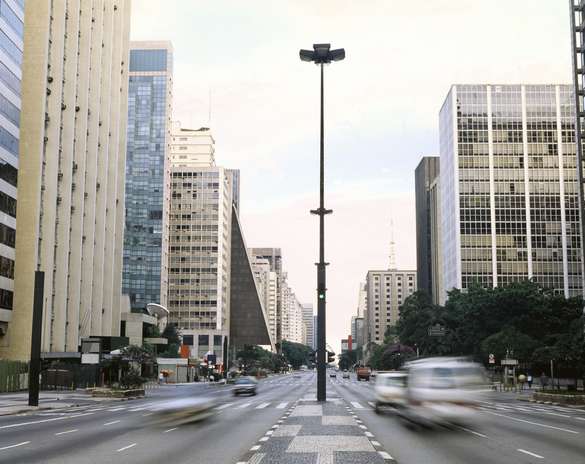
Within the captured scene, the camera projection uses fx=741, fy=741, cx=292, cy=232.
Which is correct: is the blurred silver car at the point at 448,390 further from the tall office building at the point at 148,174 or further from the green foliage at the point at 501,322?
the tall office building at the point at 148,174

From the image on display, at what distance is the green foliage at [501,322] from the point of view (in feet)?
265

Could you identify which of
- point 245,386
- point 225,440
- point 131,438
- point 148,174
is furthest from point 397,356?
point 225,440

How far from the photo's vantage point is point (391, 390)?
94.4ft

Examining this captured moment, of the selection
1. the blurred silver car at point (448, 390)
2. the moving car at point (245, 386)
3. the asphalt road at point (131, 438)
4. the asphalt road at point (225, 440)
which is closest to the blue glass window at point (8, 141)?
the moving car at point (245, 386)

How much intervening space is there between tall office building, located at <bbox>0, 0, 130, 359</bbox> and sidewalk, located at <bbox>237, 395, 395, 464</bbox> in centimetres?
5236

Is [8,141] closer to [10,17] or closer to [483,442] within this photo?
[10,17]

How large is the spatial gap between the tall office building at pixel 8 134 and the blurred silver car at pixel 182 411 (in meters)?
45.0

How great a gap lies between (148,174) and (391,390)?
14787 cm

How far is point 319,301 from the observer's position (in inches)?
1479

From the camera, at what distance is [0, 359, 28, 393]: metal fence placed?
189 ft

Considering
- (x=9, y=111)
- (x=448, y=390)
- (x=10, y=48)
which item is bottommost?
(x=448, y=390)

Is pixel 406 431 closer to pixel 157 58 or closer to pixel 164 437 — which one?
pixel 164 437

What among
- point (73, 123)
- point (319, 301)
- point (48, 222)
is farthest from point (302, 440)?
point (73, 123)

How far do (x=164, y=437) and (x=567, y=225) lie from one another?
14363 cm
